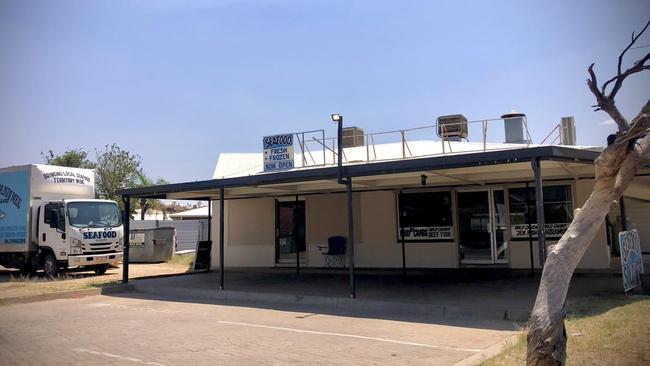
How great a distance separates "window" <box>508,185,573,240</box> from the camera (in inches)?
583

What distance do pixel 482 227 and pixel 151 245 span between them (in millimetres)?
15637

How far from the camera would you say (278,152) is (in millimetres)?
17891

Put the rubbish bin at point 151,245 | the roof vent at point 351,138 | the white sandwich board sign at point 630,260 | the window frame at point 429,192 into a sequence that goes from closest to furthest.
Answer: the white sandwich board sign at point 630,260
the window frame at point 429,192
the roof vent at point 351,138
the rubbish bin at point 151,245

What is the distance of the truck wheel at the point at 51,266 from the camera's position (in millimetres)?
17812

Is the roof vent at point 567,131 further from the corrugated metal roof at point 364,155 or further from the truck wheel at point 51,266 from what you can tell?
the truck wheel at point 51,266

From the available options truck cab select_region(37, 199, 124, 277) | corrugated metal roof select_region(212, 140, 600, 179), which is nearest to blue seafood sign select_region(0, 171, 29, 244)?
truck cab select_region(37, 199, 124, 277)

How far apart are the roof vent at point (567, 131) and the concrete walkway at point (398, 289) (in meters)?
4.22

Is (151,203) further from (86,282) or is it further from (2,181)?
(86,282)

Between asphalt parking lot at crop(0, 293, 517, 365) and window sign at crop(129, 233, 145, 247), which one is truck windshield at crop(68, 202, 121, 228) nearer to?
window sign at crop(129, 233, 145, 247)

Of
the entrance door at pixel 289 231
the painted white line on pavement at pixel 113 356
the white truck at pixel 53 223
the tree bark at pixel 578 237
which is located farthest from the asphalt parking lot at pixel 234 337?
the entrance door at pixel 289 231

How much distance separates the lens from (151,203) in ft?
170

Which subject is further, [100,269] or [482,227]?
[100,269]

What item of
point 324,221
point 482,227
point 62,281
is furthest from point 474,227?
point 62,281

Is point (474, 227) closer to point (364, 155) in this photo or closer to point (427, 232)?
point (427, 232)
